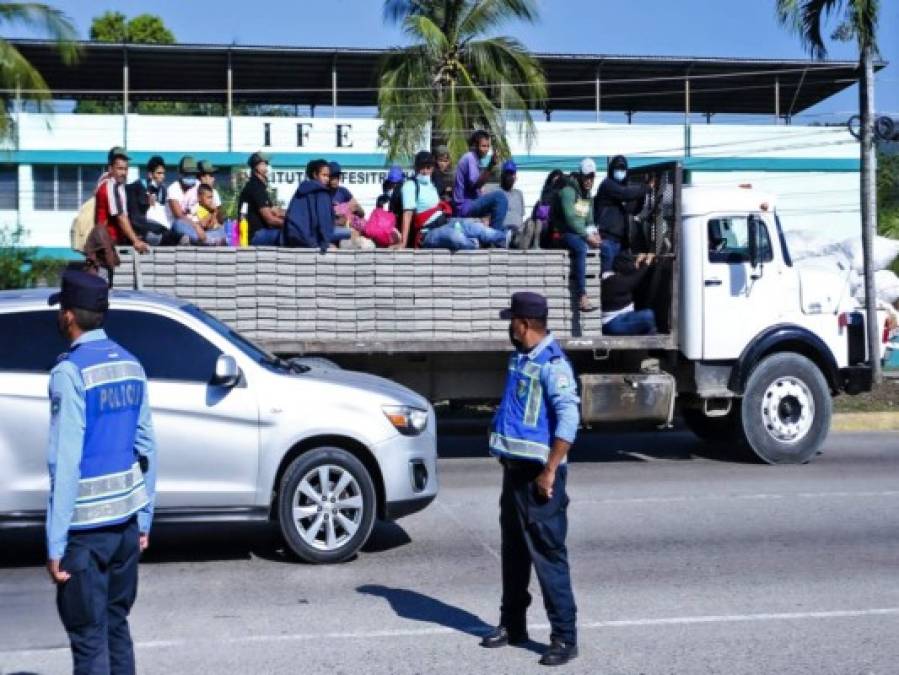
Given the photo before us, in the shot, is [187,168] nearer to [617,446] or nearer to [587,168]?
[587,168]

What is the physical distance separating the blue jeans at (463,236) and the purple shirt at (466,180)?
Answer: 2.52 ft

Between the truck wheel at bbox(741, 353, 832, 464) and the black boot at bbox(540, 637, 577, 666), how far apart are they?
745 cm

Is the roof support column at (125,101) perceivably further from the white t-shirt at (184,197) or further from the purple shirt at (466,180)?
the purple shirt at (466,180)

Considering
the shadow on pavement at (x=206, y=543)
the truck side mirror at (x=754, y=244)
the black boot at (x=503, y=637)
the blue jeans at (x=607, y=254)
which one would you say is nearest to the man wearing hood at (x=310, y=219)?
the blue jeans at (x=607, y=254)

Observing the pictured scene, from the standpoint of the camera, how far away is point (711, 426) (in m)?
A: 15.0

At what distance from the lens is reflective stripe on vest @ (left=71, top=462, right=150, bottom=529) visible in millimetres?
4816

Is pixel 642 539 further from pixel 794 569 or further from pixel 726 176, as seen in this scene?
pixel 726 176

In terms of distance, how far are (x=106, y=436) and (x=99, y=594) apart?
577mm

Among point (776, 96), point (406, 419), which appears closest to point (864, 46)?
point (406, 419)

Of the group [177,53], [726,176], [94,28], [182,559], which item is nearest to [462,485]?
[182,559]

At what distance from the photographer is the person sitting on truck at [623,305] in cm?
1340

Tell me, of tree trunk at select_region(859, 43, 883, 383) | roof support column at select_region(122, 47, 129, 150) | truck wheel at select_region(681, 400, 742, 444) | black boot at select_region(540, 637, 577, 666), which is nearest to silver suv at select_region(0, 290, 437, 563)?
black boot at select_region(540, 637, 577, 666)

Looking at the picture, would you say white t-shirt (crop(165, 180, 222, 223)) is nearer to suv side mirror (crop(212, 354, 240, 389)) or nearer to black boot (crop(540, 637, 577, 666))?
suv side mirror (crop(212, 354, 240, 389))

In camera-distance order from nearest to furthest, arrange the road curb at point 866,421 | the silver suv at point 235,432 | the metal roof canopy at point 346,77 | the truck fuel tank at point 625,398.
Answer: the silver suv at point 235,432, the truck fuel tank at point 625,398, the road curb at point 866,421, the metal roof canopy at point 346,77
